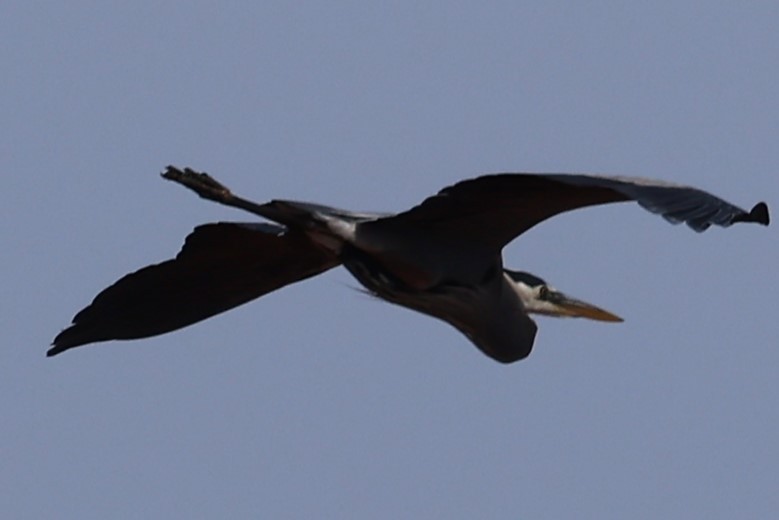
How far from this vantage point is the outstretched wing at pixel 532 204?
977 cm

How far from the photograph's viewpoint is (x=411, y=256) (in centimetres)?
1091

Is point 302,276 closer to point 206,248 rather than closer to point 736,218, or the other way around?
point 206,248

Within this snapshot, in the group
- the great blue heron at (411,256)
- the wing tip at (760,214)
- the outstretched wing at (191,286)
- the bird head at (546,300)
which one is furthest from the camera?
the outstretched wing at (191,286)

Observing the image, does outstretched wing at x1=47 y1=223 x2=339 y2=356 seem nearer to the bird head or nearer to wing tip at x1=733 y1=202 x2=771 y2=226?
the bird head

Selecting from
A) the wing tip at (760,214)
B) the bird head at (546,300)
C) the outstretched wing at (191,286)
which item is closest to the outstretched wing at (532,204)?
the wing tip at (760,214)

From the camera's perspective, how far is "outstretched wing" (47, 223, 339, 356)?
1205cm

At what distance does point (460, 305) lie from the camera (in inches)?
436

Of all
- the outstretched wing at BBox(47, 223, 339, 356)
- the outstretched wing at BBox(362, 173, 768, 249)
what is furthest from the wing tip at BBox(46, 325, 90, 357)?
the outstretched wing at BBox(362, 173, 768, 249)

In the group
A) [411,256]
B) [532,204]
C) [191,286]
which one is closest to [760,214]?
[532,204]

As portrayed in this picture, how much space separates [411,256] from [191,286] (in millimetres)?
1775

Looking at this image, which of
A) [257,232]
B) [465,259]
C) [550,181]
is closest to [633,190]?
[550,181]

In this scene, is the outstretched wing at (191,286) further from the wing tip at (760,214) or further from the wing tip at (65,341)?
the wing tip at (760,214)

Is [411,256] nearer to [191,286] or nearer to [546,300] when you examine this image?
[546,300]

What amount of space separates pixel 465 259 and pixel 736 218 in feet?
5.77
